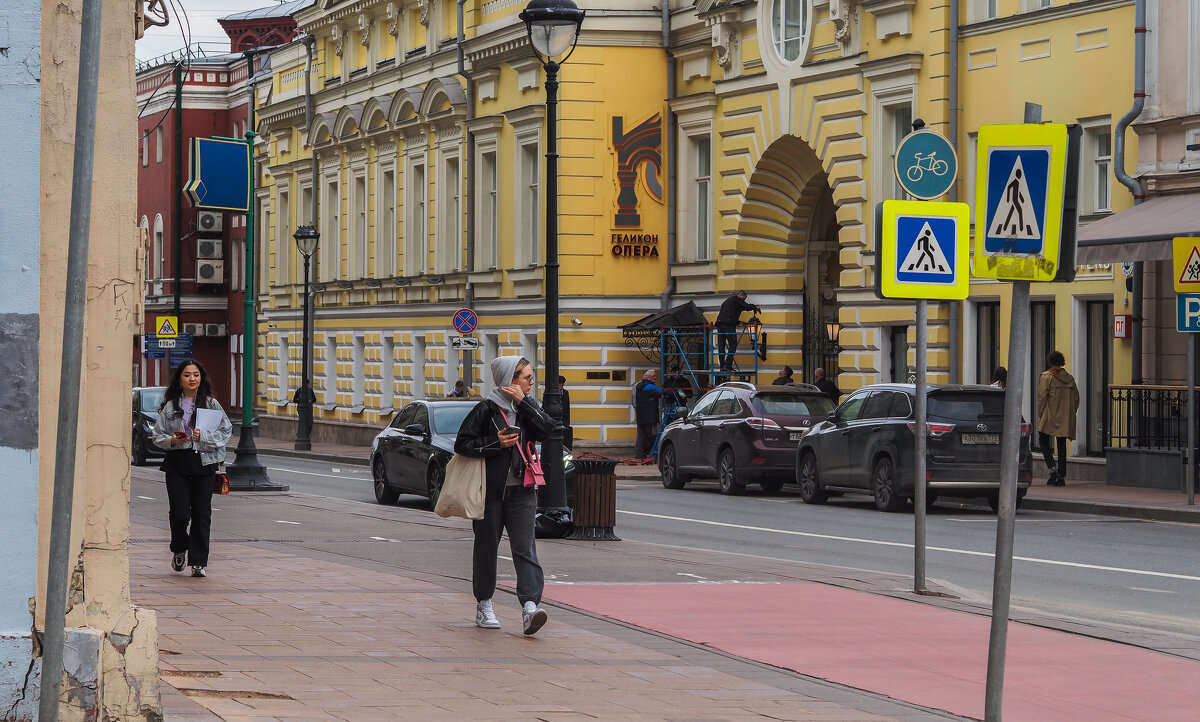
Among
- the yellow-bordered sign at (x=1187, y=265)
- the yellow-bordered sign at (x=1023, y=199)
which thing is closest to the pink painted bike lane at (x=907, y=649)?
the yellow-bordered sign at (x=1023, y=199)

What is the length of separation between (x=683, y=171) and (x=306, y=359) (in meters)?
13.1

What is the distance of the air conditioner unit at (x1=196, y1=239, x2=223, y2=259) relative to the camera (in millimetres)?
70000

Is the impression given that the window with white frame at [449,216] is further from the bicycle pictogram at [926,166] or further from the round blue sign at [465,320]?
the bicycle pictogram at [926,166]

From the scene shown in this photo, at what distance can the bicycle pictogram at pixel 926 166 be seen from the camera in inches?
559

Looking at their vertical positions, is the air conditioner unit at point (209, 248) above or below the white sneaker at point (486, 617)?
above

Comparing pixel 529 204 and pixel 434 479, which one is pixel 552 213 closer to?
pixel 434 479

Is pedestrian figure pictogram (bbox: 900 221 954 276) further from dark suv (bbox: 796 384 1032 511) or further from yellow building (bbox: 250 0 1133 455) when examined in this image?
yellow building (bbox: 250 0 1133 455)

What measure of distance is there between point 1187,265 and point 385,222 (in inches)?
1233

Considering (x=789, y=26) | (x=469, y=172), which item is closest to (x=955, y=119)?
(x=789, y=26)

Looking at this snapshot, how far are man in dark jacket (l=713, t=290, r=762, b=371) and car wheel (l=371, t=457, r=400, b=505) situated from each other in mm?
12019

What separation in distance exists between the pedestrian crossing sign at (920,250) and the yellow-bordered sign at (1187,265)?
996 centimetres

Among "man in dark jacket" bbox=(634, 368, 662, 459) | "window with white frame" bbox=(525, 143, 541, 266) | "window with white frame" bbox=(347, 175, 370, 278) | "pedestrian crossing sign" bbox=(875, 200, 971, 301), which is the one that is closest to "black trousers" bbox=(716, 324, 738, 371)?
"man in dark jacket" bbox=(634, 368, 662, 459)

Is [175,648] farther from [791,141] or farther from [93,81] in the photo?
[791,141]

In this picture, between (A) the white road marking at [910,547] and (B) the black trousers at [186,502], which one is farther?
(A) the white road marking at [910,547]
